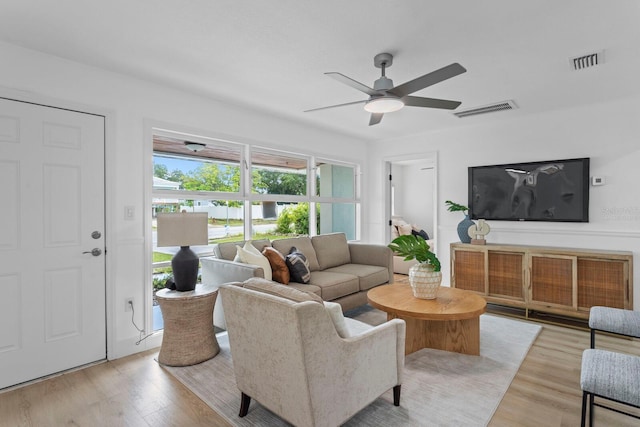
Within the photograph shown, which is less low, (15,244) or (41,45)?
(41,45)

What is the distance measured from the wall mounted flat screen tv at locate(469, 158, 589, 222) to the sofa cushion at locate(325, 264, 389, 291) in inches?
64.0

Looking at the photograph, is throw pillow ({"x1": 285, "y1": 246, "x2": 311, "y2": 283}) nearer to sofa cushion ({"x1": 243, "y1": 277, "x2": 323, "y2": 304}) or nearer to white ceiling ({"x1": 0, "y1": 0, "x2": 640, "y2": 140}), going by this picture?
sofa cushion ({"x1": 243, "y1": 277, "x2": 323, "y2": 304})

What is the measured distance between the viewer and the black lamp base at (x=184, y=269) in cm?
275

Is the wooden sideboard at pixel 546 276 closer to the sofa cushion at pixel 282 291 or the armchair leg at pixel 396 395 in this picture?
the armchair leg at pixel 396 395

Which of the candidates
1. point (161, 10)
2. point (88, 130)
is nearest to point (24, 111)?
point (88, 130)

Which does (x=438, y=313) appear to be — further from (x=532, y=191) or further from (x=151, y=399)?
(x=532, y=191)

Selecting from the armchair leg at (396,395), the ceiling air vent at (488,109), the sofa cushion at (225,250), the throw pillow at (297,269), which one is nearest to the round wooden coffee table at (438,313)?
the armchair leg at (396,395)

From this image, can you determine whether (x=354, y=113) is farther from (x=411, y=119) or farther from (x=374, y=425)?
(x=374, y=425)

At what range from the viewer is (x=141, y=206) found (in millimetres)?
3092

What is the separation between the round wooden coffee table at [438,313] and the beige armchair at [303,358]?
67 cm

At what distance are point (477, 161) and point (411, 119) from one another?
1.16m

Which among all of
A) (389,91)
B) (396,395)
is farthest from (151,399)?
(389,91)

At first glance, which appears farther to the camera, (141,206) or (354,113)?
(354,113)

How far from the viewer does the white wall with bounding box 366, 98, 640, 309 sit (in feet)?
12.0
